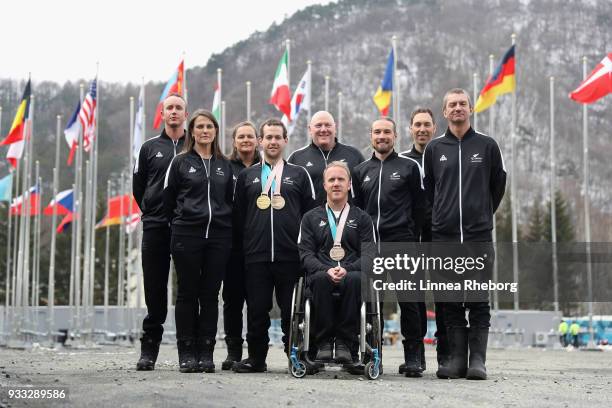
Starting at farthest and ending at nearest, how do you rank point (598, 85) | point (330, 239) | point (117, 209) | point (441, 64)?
1. point (441, 64)
2. point (117, 209)
3. point (598, 85)
4. point (330, 239)

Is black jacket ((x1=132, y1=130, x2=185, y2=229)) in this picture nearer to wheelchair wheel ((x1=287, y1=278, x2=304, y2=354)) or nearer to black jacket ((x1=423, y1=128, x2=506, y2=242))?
wheelchair wheel ((x1=287, y1=278, x2=304, y2=354))

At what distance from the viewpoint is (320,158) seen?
9734 mm

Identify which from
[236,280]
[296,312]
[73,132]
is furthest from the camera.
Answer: [73,132]

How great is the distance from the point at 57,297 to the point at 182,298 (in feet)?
204

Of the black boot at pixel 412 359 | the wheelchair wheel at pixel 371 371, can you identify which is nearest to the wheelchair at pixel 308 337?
the wheelchair wheel at pixel 371 371

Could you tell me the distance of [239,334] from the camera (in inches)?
380

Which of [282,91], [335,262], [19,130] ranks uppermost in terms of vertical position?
[282,91]

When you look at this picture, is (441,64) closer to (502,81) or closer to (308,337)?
(502,81)

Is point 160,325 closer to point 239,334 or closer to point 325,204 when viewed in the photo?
point 239,334

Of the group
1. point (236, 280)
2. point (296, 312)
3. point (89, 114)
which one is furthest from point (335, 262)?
point (89, 114)

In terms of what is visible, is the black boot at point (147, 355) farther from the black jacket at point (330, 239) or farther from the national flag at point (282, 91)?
the national flag at point (282, 91)

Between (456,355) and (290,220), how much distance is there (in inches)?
72.3

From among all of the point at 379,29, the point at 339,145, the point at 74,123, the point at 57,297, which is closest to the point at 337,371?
the point at 339,145

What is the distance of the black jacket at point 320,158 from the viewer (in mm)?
9656
